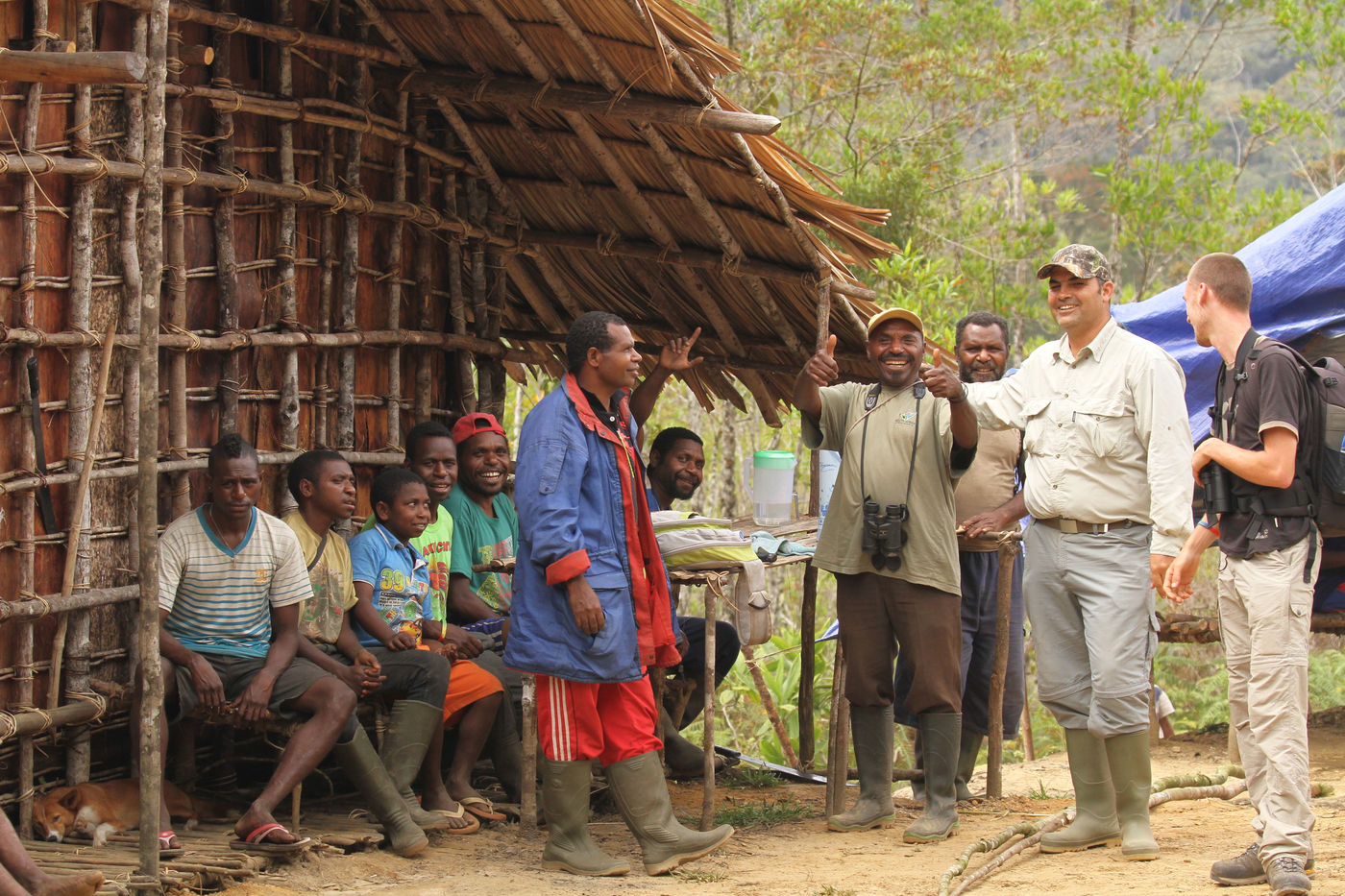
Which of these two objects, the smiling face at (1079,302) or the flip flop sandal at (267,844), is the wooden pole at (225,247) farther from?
the smiling face at (1079,302)

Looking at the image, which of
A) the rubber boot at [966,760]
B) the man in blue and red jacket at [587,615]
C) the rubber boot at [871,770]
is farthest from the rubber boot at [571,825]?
the rubber boot at [966,760]

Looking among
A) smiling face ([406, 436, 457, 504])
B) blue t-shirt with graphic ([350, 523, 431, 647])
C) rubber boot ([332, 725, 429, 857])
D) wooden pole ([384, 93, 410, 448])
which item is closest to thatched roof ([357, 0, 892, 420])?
wooden pole ([384, 93, 410, 448])

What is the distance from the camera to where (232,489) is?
183 inches

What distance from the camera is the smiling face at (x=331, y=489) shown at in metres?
5.05

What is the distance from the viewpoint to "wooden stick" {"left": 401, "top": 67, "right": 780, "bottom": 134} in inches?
204

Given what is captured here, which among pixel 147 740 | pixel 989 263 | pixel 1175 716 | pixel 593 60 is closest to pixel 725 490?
pixel 1175 716

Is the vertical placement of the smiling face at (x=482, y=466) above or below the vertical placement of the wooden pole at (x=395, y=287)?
below

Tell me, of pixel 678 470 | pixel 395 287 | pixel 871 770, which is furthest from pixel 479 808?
pixel 395 287

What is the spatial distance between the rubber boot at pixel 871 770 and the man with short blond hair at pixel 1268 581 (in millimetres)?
1398

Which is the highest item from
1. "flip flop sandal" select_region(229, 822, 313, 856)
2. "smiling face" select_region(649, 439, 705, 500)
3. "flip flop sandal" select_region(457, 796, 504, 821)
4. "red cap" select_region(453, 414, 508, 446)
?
"red cap" select_region(453, 414, 508, 446)

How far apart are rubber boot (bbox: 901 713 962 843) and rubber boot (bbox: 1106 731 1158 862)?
72 centimetres

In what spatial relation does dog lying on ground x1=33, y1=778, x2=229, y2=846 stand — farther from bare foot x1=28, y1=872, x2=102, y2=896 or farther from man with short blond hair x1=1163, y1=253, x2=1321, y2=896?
man with short blond hair x1=1163, y1=253, x2=1321, y2=896

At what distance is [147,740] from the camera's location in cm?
375

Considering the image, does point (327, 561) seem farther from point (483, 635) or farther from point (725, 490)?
point (725, 490)
